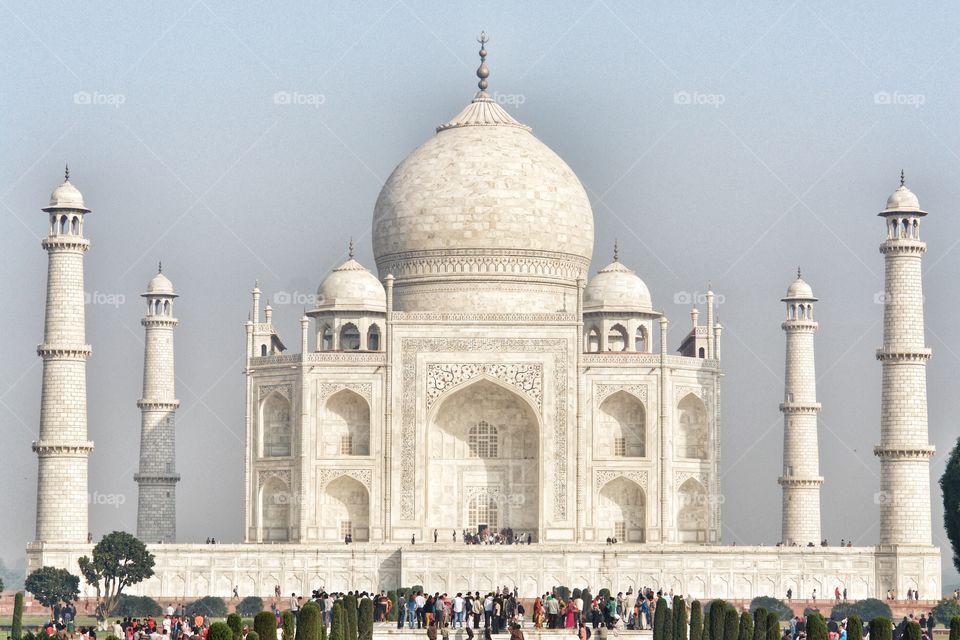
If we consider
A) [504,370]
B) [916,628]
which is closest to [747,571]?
[504,370]

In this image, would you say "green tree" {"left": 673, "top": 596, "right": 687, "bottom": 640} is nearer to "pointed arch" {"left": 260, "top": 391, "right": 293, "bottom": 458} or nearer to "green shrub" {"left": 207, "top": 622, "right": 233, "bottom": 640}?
"green shrub" {"left": 207, "top": 622, "right": 233, "bottom": 640}

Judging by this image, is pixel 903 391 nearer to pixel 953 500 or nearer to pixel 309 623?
pixel 953 500

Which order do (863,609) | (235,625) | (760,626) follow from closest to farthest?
(235,625) < (760,626) < (863,609)

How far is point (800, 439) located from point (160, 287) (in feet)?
49.9

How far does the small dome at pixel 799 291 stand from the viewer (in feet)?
157

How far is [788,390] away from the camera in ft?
156

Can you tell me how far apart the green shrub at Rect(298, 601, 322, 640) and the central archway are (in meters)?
18.9

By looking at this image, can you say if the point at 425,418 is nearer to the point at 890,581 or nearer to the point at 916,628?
the point at 890,581

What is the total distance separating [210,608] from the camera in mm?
39938

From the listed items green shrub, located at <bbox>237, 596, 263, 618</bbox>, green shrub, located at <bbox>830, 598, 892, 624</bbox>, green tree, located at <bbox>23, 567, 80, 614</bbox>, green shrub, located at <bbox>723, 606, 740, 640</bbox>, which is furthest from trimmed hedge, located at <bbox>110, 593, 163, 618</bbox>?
green shrub, located at <bbox>723, 606, 740, 640</bbox>

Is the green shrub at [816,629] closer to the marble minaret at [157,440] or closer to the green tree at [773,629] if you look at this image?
the green tree at [773,629]

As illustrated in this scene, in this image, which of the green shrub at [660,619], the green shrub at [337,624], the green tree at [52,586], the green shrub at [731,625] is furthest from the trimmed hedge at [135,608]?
the green shrub at [731,625]

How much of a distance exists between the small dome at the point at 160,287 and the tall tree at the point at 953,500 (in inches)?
741

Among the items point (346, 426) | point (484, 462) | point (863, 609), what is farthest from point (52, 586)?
point (863, 609)
